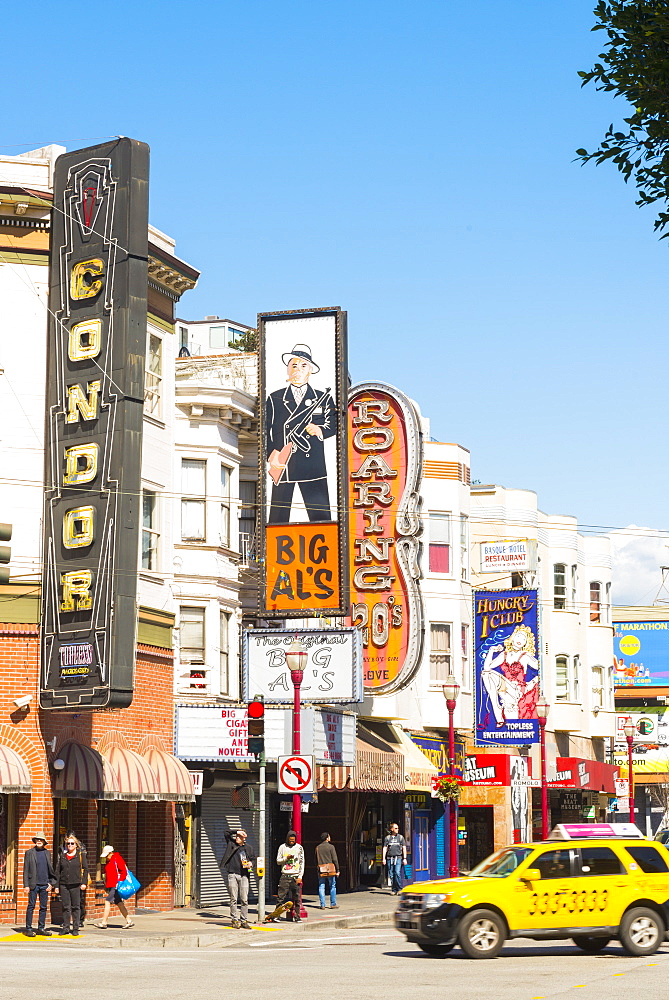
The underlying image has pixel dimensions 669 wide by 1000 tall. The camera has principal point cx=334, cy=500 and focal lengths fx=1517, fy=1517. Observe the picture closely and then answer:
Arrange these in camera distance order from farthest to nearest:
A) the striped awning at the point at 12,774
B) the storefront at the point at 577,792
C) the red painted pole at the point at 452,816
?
the storefront at the point at 577,792 → the red painted pole at the point at 452,816 → the striped awning at the point at 12,774

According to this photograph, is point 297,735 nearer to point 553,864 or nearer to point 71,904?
point 71,904

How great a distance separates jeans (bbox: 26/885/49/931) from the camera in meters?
27.5

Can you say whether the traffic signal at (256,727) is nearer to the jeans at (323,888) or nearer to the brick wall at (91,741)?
the brick wall at (91,741)

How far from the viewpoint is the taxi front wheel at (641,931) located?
74.8 ft

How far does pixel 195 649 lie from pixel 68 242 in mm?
12069

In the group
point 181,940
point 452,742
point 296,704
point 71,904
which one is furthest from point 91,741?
point 452,742

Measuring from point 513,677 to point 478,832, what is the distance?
6.58m

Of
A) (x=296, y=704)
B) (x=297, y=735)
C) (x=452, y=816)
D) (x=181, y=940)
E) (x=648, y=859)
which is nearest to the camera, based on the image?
(x=648, y=859)

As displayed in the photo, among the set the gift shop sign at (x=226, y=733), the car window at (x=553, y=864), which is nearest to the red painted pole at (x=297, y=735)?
the gift shop sign at (x=226, y=733)

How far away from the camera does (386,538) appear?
139 ft

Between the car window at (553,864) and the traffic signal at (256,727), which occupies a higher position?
the traffic signal at (256,727)

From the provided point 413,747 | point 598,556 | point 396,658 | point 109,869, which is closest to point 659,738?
point 598,556

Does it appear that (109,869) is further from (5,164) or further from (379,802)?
(379,802)

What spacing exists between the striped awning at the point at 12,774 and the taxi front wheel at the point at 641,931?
1211 centimetres
